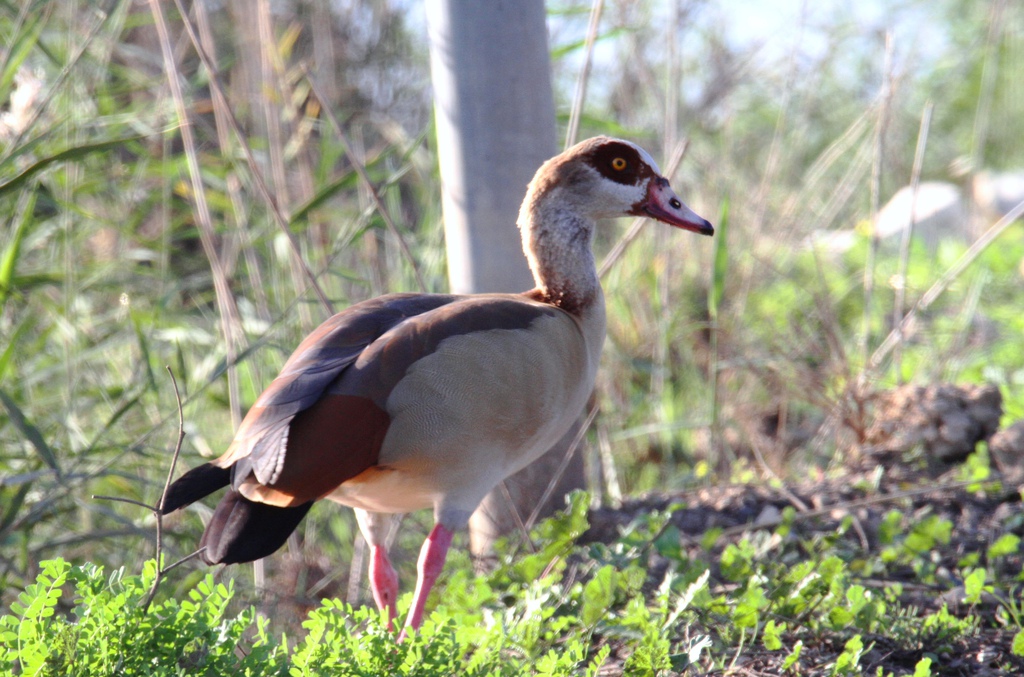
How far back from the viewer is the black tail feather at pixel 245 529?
2.24 m

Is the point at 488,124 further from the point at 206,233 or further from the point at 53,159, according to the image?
the point at 53,159

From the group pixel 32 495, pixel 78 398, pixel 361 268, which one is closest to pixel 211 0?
pixel 361 268

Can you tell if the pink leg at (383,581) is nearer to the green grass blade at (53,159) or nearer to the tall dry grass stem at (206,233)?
the tall dry grass stem at (206,233)

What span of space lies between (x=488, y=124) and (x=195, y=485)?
133 centimetres

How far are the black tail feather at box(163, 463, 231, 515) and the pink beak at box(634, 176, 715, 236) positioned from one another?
50.5 inches

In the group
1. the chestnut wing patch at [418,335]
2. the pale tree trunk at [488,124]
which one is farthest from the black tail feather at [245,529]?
the pale tree trunk at [488,124]

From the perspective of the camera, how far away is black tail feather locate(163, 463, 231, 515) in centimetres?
225

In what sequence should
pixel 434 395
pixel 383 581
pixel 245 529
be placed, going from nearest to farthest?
pixel 245 529 → pixel 434 395 → pixel 383 581

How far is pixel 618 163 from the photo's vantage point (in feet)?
9.14

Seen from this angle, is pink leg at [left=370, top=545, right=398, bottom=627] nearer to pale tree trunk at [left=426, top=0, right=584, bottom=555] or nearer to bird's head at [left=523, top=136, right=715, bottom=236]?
pale tree trunk at [left=426, top=0, right=584, bottom=555]

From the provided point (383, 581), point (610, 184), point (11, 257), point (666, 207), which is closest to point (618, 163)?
point (610, 184)

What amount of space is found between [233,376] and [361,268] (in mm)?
1255

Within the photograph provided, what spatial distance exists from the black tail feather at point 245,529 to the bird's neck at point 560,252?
0.92m

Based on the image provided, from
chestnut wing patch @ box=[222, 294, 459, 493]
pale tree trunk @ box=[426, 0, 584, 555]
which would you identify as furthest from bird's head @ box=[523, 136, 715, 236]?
chestnut wing patch @ box=[222, 294, 459, 493]
